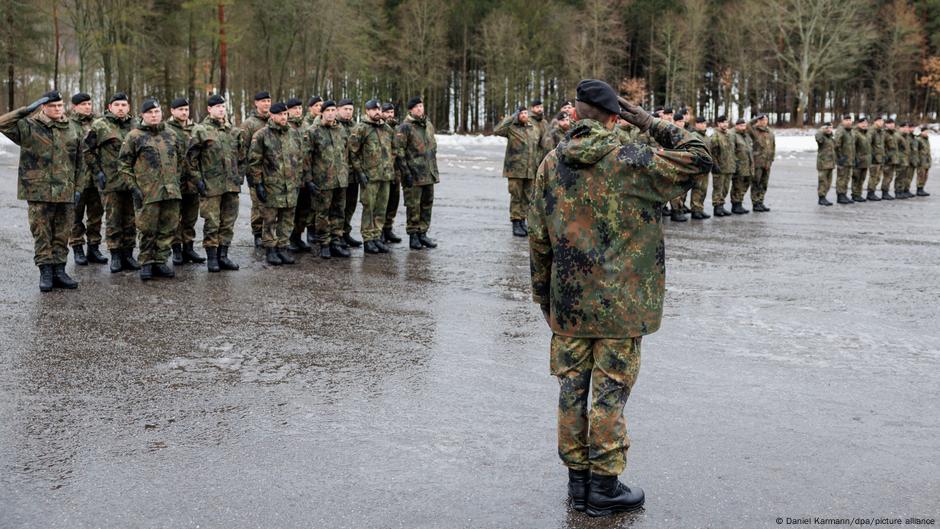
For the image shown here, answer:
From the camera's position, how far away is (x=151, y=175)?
10094 mm

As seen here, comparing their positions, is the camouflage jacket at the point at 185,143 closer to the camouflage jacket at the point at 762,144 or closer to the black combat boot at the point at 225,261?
the black combat boot at the point at 225,261

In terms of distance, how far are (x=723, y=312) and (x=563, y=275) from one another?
468 cm

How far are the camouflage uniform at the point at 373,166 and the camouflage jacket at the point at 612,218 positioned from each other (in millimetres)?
7786

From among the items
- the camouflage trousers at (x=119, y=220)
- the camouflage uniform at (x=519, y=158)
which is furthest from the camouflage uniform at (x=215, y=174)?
the camouflage uniform at (x=519, y=158)

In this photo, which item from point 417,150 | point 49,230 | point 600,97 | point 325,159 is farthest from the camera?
point 417,150

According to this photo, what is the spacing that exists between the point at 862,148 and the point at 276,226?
577 inches

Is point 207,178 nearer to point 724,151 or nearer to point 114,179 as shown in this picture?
point 114,179

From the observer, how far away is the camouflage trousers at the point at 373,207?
39.1 feet

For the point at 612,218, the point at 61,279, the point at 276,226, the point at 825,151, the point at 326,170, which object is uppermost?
the point at 825,151

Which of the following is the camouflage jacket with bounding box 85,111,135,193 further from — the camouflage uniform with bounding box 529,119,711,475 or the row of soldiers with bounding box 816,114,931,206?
the row of soldiers with bounding box 816,114,931,206

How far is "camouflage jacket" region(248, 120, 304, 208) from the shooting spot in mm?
11156

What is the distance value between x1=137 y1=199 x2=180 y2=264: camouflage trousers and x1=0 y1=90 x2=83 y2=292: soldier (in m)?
0.78

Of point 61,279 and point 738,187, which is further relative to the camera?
point 738,187

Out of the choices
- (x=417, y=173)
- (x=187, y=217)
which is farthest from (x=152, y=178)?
(x=417, y=173)
